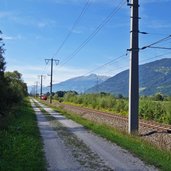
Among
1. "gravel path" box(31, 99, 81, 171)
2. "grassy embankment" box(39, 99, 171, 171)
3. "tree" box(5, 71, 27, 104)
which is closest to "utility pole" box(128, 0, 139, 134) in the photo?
"grassy embankment" box(39, 99, 171, 171)

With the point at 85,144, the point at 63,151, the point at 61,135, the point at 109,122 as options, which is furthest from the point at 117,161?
the point at 109,122

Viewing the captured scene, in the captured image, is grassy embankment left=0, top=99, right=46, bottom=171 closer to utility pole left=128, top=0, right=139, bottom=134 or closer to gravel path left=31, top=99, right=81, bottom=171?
gravel path left=31, top=99, right=81, bottom=171

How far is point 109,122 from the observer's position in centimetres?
3244

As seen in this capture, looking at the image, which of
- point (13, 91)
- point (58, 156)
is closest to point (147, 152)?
point (58, 156)

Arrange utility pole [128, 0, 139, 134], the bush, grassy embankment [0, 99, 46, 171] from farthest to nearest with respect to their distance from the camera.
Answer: the bush → utility pole [128, 0, 139, 134] → grassy embankment [0, 99, 46, 171]

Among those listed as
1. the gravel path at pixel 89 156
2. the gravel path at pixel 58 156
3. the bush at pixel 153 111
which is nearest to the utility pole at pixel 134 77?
the gravel path at pixel 89 156

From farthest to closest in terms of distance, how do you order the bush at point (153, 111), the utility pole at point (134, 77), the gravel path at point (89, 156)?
the bush at point (153, 111) → the utility pole at point (134, 77) → the gravel path at point (89, 156)

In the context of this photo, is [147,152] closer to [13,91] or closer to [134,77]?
[134,77]

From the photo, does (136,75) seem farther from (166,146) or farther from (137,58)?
(166,146)

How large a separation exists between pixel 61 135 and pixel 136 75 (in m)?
5.77

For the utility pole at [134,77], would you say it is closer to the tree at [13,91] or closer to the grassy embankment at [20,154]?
the grassy embankment at [20,154]

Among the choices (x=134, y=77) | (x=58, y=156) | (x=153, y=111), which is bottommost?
(x=58, y=156)

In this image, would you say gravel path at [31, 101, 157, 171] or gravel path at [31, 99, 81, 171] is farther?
gravel path at [31, 101, 157, 171]

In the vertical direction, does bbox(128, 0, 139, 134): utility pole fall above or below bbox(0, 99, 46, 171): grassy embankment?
above
